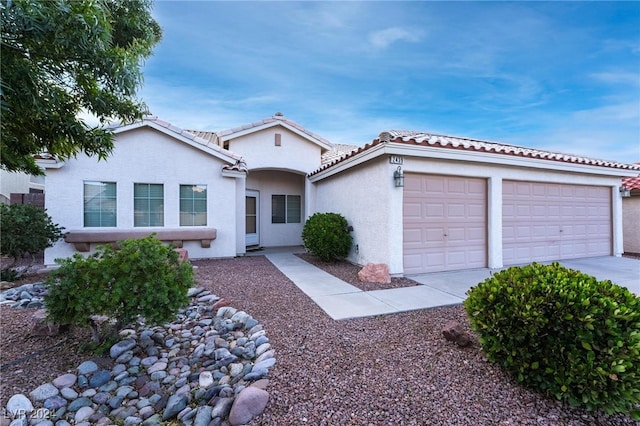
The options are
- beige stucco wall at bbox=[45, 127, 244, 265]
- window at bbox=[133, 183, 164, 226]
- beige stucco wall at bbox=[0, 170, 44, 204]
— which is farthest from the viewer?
beige stucco wall at bbox=[0, 170, 44, 204]

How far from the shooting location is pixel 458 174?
8.03 meters

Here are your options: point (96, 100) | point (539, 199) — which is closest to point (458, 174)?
point (539, 199)

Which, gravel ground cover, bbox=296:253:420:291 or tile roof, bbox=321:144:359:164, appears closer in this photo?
gravel ground cover, bbox=296:253:420:291

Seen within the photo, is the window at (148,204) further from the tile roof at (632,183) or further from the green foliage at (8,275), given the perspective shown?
the tile roof at (632,183)

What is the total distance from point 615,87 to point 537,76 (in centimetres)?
293

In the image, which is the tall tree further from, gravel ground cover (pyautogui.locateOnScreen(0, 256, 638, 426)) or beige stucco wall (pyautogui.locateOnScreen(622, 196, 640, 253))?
beige stucco wall (pyautogui.locateOnScreen(622, 196, 640, 253))

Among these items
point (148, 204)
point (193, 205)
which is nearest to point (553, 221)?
point (193, 205)

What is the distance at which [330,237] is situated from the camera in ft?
29.9

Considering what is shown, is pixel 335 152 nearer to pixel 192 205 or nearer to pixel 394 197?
pixel 192 205

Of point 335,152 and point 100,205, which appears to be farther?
point 335,152

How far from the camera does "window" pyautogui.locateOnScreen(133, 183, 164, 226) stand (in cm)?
956

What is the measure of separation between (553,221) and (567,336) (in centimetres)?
903

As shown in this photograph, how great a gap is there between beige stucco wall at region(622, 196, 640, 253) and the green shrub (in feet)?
55.7

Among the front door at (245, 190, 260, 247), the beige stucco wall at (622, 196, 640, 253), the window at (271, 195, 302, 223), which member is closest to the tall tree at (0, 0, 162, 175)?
the front door at (245, 190, 260, 247)
